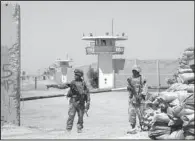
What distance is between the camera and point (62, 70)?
60.2m

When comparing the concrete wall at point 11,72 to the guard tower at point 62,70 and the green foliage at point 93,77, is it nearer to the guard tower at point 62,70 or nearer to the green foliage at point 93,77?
the green foliage at point 93,77

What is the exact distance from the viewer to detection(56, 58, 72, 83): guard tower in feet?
190

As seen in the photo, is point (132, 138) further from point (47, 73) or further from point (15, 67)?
point (47, 73)

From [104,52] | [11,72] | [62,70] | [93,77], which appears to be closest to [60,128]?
[11,72]

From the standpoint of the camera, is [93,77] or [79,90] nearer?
[79,90]

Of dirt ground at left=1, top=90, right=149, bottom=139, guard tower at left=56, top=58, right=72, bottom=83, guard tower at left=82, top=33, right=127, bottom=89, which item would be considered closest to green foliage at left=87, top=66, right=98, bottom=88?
Answer: guard tower at left=82, top=33, right=127, bottom=89

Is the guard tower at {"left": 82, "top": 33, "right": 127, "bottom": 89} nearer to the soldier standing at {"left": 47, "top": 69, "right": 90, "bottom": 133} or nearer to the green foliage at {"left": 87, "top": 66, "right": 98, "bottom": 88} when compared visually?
the green foliage at {"left": 87, "top": 66, "right": 98, "bottom": 88}

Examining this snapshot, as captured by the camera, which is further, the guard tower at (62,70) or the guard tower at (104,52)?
the guard tower at (62,70)

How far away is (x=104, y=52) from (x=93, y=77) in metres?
3.84

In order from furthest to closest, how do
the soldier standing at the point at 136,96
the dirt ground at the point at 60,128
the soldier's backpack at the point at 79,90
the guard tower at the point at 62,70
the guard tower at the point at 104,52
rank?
the guard tower at the point at 62,70, the guard tower at the point at 104,52, the soldier's backpack at the point at 79,90, the soldier standing at the point at 136,96, the dirt ground at the point at 60,128

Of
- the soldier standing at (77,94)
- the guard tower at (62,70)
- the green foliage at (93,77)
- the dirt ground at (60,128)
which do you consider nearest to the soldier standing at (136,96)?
the dirt ground at (60,128)

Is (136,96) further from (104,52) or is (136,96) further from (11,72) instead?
(104,52)

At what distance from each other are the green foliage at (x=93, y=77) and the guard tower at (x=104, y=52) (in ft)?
6.81

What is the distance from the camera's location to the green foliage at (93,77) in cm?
4698
